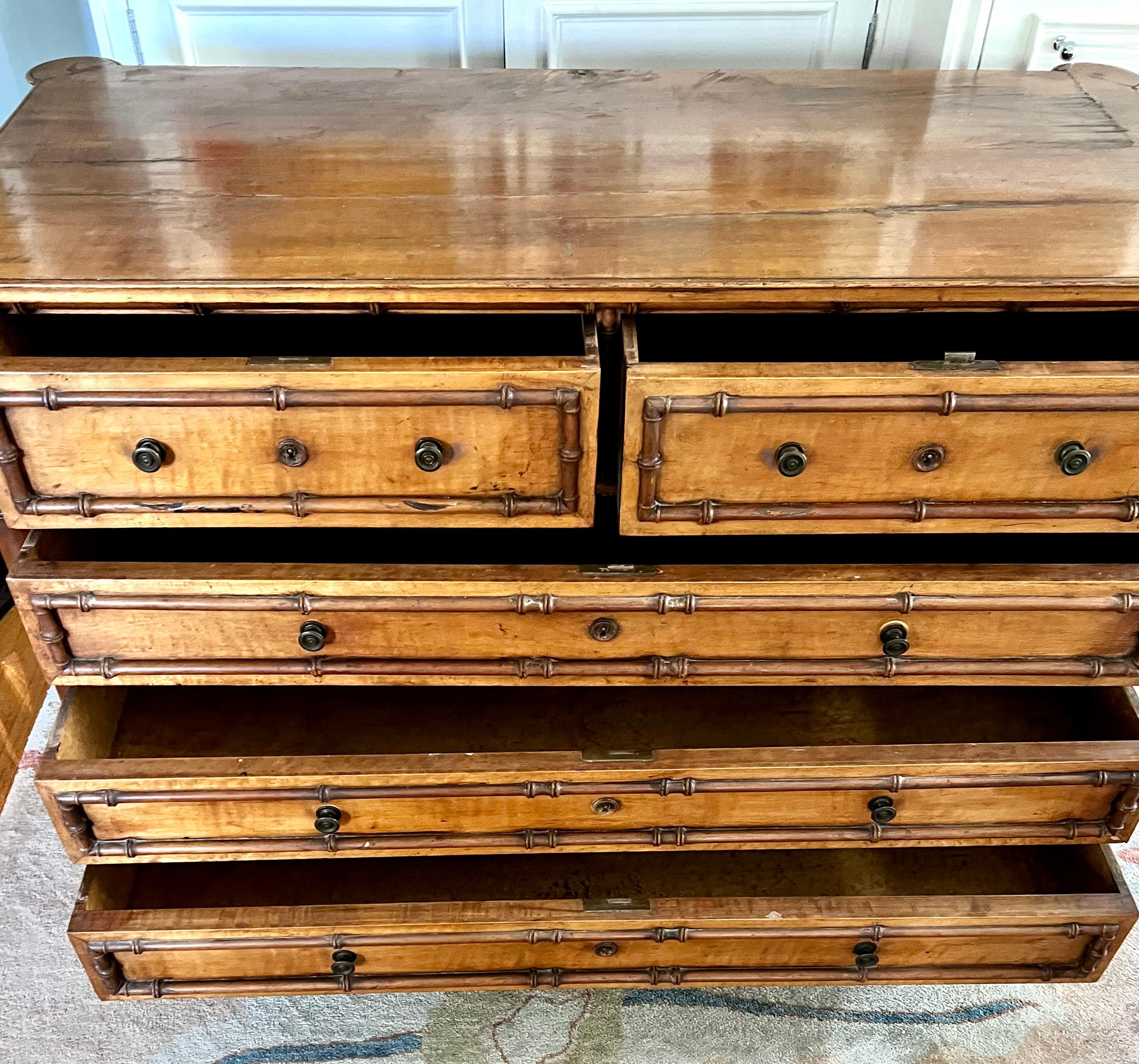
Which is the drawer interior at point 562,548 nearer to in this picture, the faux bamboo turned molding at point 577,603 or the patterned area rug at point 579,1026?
the faux bamboo turned molding at point 577,603

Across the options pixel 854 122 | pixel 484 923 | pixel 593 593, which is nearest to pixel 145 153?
pixel 593 593

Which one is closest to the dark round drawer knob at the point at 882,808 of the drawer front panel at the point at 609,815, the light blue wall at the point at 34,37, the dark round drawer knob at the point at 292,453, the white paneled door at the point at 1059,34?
the drawer front panel at the point at 609,815

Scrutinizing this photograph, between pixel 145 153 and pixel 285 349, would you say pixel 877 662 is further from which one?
pixel 145 153

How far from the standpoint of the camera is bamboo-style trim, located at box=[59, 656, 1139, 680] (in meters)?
0.99

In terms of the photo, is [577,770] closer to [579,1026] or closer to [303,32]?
[579,1026]

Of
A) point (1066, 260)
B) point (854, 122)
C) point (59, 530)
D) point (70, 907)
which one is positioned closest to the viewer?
point (1066, 260)

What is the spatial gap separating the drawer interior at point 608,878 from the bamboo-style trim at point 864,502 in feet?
1.40

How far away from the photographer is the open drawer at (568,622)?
3.06 ft

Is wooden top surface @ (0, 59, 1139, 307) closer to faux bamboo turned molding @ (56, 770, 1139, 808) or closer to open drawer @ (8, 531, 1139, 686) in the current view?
open drawer @ (8, 531, 1139, 686)

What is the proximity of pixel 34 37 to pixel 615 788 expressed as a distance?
1.36m

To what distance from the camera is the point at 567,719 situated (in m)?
1.13

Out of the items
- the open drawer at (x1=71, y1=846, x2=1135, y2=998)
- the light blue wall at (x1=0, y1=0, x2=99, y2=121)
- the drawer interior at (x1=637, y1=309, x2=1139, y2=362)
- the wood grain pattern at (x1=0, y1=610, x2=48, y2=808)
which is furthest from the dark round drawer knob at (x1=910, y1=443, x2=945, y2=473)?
the light blue wall at (x1=0, y1=0, x2=99, y2=121)

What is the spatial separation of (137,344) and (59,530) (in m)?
0.20

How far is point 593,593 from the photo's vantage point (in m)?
0.94
